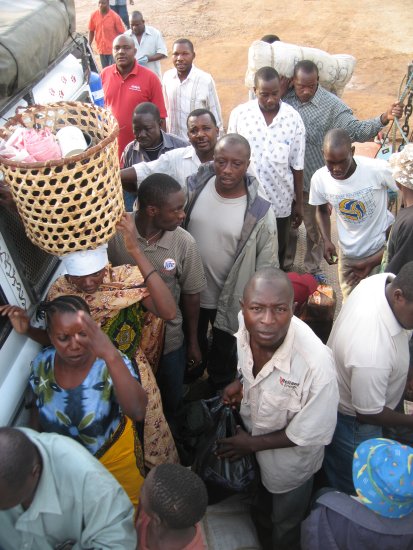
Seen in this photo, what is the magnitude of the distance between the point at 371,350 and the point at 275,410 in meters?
0.52

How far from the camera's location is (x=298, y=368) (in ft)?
7.00

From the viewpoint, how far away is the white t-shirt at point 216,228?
10.4ft

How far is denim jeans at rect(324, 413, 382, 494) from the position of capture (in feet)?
8.39

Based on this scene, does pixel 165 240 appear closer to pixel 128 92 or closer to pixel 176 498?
pixel 176 498

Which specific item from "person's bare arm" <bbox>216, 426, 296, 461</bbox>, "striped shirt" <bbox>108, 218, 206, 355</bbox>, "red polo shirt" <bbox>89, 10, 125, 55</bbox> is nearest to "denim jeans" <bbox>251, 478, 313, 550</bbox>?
"person's bare arm" <bbox>216, 426, 296, 461</bbox>

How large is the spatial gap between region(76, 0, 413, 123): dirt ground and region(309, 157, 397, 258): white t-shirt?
19.7 feet

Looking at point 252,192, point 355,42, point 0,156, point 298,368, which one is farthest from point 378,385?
point 355,42

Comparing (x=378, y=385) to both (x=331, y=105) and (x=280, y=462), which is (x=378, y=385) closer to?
(x=280, y=462)

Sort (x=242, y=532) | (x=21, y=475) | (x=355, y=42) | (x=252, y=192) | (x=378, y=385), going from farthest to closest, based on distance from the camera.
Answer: (x=355, y=42)
(x=252, y=192)
(x=242, y=532)
(x=378, y=385)
(x=21, y=475)

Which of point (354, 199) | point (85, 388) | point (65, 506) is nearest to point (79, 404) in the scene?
point (85, 388)

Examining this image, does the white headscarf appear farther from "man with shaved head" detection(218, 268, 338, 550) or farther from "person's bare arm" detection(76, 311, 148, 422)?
"man with shaved head" detection(218, 268, 338, 550)

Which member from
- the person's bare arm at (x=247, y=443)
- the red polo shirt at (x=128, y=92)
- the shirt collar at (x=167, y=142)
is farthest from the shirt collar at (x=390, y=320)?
the red polo shirt at (x=128, y=92)

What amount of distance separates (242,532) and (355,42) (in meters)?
12.2

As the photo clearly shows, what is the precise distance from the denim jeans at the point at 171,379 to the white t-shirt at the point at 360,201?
65.4 inches
